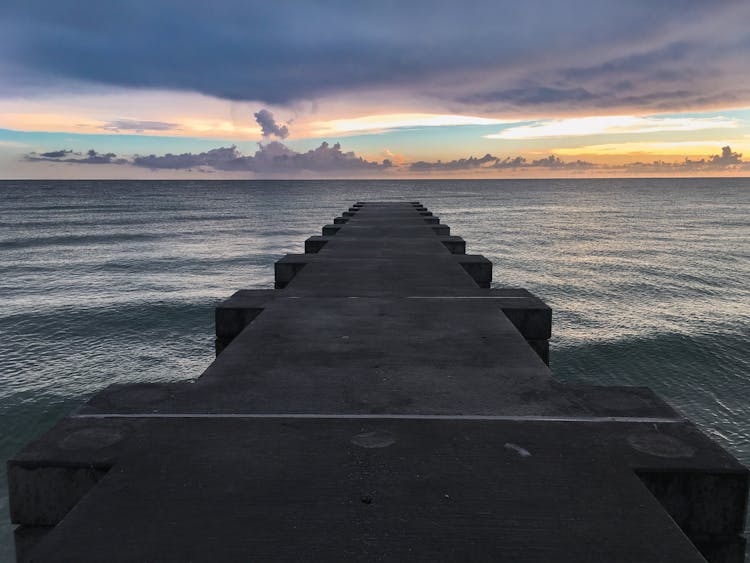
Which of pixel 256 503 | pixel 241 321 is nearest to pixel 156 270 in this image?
pixel 241 321

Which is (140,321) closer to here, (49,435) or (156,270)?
(156,270)

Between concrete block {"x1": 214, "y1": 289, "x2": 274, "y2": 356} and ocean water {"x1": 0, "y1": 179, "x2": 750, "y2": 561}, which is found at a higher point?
concrete block {"x1": 214, "y1": 289, "x2": 274, "y2": 356}

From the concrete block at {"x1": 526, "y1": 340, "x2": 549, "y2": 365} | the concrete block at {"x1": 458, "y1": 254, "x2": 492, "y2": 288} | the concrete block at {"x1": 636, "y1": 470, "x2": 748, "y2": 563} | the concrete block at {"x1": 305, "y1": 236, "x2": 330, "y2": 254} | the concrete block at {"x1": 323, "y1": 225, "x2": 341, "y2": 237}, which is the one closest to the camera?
the concrete block at {"x1": 636, "y1": 470, "x2": 748, "y2": 563}

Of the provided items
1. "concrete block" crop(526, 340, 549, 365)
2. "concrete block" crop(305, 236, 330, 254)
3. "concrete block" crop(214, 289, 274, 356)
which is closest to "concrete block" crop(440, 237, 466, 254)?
"concrete block" crop(305, 236, 330, 254)

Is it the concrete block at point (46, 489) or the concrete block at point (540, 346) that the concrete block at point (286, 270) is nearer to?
the concrete block at point (540, 346)

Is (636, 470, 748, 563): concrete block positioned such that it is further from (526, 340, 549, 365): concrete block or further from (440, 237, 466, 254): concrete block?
(440, 237, 466, 254): concrete block

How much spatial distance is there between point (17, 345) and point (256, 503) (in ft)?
56.1

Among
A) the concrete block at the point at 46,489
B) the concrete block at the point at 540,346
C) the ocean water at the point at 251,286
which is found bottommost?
the ocean water at the point at 251,286

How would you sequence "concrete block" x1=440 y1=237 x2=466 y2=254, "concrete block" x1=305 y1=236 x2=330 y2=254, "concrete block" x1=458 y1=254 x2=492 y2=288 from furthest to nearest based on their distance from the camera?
"concrete block" x1=305 y1=236 x2=330 y2=254, "concrete block" x1=440 y1=237 x2=466 y2=254, "concrete block" x1=458 y1=254 x2=492 y2=288

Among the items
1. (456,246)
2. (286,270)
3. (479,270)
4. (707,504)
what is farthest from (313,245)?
(707,504)

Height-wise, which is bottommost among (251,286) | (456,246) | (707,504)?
(251,286)

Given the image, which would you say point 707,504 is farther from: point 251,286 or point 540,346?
point 251,286

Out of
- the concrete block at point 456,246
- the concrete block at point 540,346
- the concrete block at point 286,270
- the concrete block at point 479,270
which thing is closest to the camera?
the concrete block at point 540,346

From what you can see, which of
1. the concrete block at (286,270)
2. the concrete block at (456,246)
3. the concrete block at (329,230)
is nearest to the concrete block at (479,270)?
the concrete block at (456,246)
